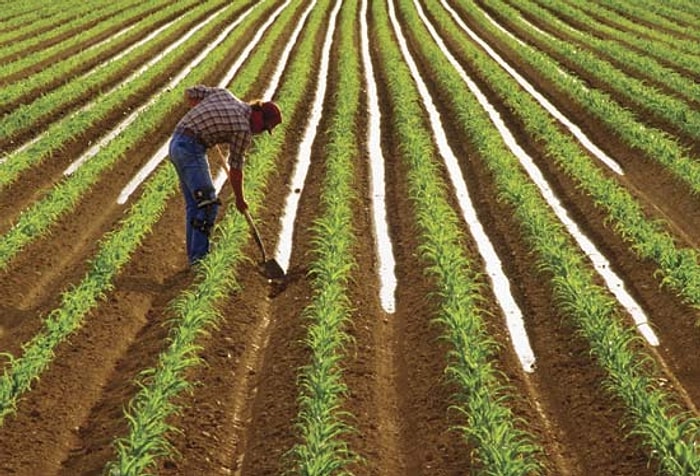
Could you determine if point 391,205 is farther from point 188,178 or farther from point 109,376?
point 109,376

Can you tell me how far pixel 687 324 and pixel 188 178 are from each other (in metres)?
5.16

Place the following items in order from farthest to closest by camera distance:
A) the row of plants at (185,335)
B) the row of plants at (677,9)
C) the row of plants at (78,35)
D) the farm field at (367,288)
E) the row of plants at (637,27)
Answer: the row of plants at (677,9) → the row of plants at (637,27) → the row of plants at (78,35) → the farm field at (367,288) → the row of plants at (185,335)

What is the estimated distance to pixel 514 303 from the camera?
8.09 meters

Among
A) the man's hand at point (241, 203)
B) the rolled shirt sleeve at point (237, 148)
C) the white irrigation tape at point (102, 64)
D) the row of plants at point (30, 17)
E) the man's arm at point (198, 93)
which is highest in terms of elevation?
the man's arm at point (198, 93)

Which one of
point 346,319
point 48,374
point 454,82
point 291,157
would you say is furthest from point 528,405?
point 454,82

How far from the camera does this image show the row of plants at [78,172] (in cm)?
945

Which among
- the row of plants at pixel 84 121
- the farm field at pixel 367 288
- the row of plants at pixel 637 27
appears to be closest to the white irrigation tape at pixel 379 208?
the farm field at pixel 367 288

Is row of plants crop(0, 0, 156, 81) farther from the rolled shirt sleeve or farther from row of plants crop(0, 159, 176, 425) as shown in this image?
the rolled shirt sleeve

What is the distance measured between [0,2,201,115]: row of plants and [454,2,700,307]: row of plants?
994cm

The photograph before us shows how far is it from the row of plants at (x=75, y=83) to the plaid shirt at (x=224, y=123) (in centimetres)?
796

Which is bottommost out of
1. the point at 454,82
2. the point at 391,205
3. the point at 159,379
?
the point at 454,82

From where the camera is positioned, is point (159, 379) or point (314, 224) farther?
point (314, 224)

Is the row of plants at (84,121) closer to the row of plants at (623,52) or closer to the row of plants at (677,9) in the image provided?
the row of plants at (623,52)

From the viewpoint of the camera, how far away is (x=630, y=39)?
25.8m
